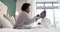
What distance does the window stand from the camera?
18.2 ft

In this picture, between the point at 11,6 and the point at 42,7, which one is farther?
the point at 42,7

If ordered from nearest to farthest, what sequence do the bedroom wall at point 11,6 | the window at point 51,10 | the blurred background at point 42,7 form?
the bedroom wall at point 11,6
the blurred background at point 42,7
the window at point 51,10

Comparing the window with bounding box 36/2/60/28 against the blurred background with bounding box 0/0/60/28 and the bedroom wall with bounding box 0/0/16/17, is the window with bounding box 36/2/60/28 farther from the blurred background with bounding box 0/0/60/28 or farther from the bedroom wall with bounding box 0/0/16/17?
the bedroom wall with bounding box 0/0/16/17

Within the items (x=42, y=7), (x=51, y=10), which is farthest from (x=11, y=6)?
(x=51, y=10)

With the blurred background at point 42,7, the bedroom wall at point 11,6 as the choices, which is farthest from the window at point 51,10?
the bedroom wall at point 11,6

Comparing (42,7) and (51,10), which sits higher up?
(42,7)

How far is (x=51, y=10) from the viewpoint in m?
5.86

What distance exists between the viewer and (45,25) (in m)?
2.07

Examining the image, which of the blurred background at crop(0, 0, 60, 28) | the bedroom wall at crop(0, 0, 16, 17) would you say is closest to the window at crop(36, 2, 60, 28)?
the blurred background at crop(0, 0, 60, 28)

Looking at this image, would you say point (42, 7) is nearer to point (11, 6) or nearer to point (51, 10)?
point (51, 10)

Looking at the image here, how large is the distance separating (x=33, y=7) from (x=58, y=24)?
1.46 m

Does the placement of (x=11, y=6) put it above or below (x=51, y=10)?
above

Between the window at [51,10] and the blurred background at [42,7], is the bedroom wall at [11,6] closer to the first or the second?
the blurred background at [42,7]

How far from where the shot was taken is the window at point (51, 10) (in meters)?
5.54
